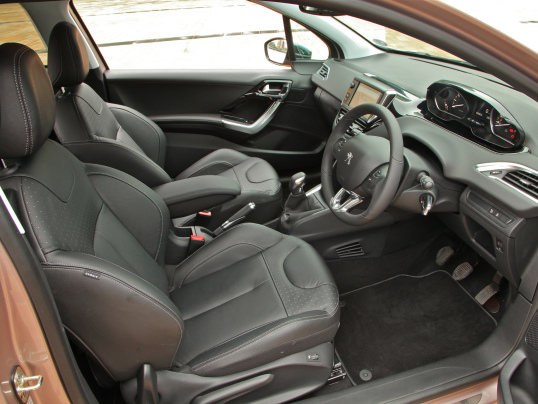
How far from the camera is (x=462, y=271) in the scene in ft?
6.31

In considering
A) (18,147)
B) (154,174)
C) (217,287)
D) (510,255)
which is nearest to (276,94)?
(154,174)

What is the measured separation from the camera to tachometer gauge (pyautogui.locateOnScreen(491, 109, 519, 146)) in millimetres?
1360

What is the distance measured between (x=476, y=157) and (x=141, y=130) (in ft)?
5.15

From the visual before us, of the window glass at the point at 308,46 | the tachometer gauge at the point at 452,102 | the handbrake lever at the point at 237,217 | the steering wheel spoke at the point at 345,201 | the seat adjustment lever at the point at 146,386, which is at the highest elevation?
the tachometer gauge at the point at 452,102

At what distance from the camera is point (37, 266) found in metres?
0.86

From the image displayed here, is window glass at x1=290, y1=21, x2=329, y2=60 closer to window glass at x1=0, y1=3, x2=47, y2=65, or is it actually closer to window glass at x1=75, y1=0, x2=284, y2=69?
window glass at x1=75, y1=0, x2=284, y2=69

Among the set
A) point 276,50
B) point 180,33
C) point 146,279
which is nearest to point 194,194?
point 146,279

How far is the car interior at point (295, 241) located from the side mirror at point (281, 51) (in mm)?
190

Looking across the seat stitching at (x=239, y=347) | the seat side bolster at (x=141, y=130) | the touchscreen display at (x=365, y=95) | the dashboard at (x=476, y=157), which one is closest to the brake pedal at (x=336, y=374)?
the seat stitching at (x=239, y=347)

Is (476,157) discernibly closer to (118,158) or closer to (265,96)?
(118,158)

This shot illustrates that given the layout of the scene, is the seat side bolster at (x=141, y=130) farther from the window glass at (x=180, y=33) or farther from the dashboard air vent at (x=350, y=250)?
the dashboard air vent at (x=350, y=250)

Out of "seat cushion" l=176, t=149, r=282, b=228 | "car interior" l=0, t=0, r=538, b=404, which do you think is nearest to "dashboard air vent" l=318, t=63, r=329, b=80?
"car interior" l=0, t=0, r=538, b=404

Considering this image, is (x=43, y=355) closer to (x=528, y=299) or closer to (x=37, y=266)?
(x=37, y=266)

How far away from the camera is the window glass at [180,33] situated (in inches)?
112
